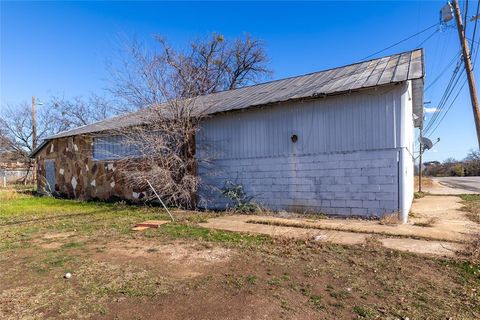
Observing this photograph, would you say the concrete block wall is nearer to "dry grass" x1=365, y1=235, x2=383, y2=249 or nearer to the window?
"dry grass" x1=365, y1=235, x2=383, y2=249

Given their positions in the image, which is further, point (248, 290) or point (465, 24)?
point (465, 24)

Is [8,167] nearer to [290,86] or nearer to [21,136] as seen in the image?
[21,136]

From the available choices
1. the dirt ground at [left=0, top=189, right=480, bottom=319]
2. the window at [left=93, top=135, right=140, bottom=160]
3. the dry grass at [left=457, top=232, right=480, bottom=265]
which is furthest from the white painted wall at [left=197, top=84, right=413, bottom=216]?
the window at [left=93, top=135, right=140, bottom=160]

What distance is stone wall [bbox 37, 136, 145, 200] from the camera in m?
14.2

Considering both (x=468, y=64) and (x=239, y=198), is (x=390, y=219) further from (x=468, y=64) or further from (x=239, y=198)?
(x=468, y=64)

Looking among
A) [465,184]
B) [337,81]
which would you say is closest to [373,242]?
[337,81]

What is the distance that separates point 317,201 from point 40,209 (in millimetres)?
10092

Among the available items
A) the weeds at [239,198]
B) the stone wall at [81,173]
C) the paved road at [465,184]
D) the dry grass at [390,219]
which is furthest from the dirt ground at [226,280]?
the paved road at [465,184]

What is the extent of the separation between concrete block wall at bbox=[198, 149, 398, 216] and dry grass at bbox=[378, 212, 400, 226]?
7.9 inches

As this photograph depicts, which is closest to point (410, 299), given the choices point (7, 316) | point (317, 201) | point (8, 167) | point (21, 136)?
point (7, 316)

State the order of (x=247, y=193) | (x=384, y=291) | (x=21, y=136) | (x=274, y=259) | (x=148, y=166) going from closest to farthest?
(x=384, y=291)
(x=274, y=259)
(x=247, y=193)
(x=148, y=166)
(x=21, y=136)

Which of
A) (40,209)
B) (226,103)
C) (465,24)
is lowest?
(40,209)

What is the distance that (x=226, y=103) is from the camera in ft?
39.7

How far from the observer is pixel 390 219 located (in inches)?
311
